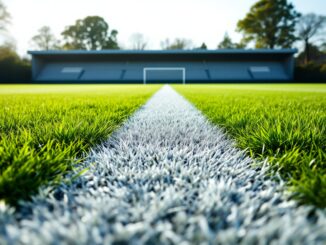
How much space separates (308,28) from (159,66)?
89.1 ft

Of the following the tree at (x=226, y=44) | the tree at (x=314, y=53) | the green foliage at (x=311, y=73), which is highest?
the tree at (x=226, y=44)

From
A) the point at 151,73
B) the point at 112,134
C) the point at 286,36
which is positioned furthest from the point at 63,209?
the point at 286,36

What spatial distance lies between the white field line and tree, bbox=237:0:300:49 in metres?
48.5

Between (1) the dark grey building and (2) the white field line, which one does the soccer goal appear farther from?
(2) the white field line

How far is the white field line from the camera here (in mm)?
583

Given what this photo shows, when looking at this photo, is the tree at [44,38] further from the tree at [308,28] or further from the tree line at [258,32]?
the tree at [308,28]

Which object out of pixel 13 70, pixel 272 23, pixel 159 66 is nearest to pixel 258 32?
pixel 272 23

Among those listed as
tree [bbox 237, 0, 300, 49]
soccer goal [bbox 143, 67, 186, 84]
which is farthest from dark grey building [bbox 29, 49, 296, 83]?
tree [bbox 237, 0, 300, 49]

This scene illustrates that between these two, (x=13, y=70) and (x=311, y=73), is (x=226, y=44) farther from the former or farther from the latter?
(x=13, y=70)

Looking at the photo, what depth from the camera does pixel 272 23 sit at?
4350 centimetres

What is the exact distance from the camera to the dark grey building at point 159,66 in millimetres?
32312

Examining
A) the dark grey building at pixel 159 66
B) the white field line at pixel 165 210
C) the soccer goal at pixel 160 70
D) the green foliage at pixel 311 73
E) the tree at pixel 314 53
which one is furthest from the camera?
the tree at pixel 314 53

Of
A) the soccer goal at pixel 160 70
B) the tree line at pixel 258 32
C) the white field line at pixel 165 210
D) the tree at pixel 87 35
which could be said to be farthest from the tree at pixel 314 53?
the white field line at pixel 165 210

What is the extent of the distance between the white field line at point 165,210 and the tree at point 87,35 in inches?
2114
